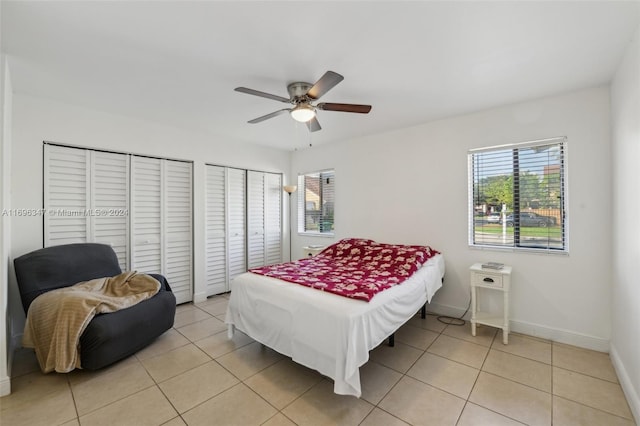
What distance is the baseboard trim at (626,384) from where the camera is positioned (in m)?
1.68

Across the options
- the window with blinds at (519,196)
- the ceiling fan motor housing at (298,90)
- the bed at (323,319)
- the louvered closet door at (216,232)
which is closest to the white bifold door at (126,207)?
the louvered closet door at (216,232)

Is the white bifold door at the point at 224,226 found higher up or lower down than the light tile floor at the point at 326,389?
higher up

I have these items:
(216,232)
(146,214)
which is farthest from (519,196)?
(146,214)

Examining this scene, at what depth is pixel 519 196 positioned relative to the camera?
2.94m

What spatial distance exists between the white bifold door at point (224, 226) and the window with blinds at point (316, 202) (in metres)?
1.15

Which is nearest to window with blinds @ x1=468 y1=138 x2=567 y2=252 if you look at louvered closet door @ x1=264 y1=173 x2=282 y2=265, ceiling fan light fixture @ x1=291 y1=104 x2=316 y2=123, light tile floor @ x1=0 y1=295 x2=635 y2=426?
light tile floor @ x1=0 y1=295 x2=635 y2=426

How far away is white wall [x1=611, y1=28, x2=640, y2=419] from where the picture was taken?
1754 millimetres

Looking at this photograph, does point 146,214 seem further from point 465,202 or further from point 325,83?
point 465,202

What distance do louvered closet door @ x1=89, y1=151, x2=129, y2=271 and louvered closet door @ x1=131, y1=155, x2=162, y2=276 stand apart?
75mm

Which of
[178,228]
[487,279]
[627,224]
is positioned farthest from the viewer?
[178,228]

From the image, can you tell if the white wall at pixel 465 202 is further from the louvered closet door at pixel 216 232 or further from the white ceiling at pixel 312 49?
the louvered closet door at pixel 216 232

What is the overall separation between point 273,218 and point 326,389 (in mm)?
3325

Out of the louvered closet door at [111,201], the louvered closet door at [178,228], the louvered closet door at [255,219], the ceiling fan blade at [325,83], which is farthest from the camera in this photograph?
the louvered closet door at [255,219]

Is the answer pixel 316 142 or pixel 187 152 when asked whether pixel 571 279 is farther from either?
pixel 187 152
